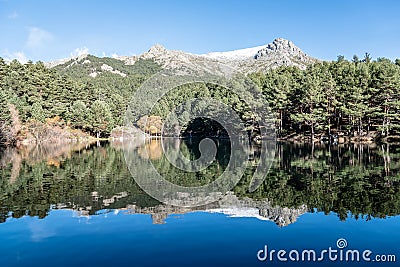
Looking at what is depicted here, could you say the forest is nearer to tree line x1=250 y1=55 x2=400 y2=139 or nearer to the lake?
tree line x1=250 y1=55 x2=400 y2=139

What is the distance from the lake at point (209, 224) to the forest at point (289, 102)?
118 feet

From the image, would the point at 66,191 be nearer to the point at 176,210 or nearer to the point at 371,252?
the point at 176,210

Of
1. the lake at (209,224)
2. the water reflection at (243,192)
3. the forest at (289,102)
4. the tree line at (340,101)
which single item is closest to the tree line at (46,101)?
the forest at (289,102)

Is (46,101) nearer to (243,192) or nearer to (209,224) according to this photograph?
(243,192)

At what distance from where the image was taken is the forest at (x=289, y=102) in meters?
52.9

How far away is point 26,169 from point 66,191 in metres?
10.3

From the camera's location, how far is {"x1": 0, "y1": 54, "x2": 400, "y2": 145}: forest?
174 feet

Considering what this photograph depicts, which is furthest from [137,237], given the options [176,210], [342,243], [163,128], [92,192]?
[163,128]

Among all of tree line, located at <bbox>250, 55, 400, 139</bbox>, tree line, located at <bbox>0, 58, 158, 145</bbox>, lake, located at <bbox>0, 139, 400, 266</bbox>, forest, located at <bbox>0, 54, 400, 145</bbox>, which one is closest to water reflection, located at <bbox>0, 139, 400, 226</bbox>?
lake, located at <bbox>0, 139, 400, 266</bbox>

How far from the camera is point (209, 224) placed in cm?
1245

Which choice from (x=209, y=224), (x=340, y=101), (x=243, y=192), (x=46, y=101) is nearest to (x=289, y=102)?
(x=340, y=101)

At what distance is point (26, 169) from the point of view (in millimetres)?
26656

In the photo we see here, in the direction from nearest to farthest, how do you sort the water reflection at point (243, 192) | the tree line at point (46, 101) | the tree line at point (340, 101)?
the water reflection at point (243, 192) → the tree line at point (340, 101) → the tree line at point (46, 101)

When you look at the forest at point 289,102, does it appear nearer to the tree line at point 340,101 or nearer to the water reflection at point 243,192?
the tree line at point 340,101
